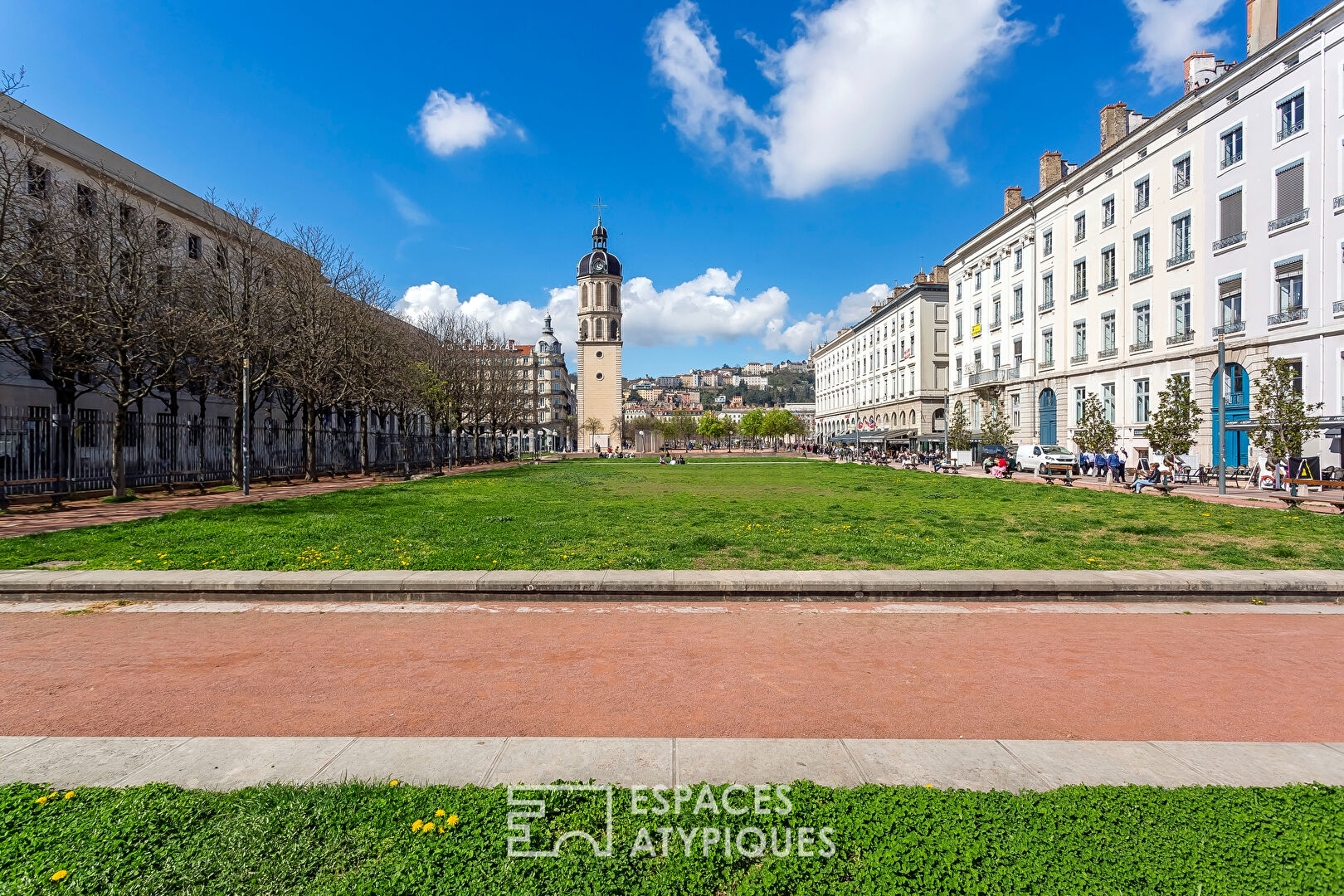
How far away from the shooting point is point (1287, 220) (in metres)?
28.8

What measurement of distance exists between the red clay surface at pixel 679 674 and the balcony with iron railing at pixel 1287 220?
29.3 m

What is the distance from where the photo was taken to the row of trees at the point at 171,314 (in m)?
21.0

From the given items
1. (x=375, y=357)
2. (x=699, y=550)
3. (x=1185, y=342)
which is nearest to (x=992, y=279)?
(x=1185, y=342)

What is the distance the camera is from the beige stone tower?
109m

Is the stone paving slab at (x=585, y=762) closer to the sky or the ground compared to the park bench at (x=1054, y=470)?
closer to the ground

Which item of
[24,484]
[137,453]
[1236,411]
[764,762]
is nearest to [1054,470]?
[1236,411]

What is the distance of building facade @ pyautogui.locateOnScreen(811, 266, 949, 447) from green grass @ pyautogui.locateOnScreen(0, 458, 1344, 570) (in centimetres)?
4902

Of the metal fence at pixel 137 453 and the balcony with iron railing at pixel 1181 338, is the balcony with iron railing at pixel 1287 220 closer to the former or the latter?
the balcony with iron railing at pixel 1181 338

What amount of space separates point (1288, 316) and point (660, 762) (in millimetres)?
36803

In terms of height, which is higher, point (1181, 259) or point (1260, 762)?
point (1181, 259)

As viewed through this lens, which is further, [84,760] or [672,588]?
[672,588]

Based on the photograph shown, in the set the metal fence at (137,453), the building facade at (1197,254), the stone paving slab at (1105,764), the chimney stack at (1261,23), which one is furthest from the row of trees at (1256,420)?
the metal fence at (137,453)

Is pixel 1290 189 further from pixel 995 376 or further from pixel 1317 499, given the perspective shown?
pixel 995 376

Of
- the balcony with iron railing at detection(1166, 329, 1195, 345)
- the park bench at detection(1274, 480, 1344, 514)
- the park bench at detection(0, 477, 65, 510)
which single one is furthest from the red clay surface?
the balcony with iron railing at detection(1166, 329, 1195, 345)
